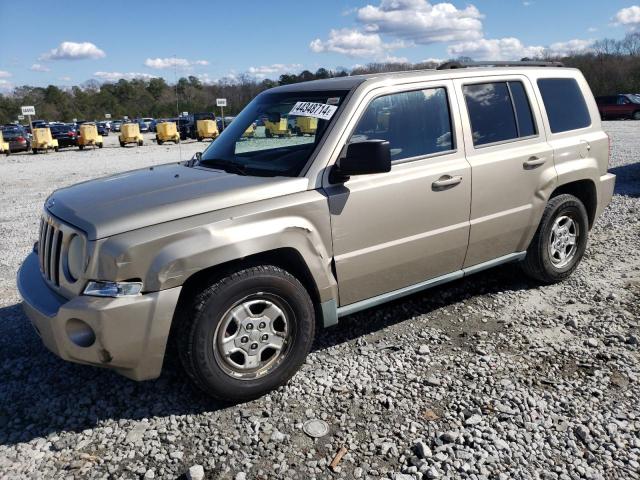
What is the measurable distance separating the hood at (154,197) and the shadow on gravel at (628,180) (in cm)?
790

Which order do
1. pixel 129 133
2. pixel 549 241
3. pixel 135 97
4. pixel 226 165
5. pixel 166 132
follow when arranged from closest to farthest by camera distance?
pixel 226 165, pixel 549 241, pixel 129 133, pixel 166 132, pixel 135 97

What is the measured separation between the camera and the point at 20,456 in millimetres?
2871

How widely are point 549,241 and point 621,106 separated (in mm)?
33458

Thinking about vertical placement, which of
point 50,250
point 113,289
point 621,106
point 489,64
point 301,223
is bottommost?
point 113,289

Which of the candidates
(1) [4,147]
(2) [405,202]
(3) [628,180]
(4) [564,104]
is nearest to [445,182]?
(2) [405,202]

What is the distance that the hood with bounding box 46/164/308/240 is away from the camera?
2918mm

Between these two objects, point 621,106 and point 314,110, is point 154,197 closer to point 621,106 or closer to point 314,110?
point 314,110

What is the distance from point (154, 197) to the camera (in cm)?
317

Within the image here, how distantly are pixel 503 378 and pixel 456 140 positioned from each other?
175 centimetres

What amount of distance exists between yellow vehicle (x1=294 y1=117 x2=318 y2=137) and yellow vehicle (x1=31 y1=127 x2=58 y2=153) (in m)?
29.1

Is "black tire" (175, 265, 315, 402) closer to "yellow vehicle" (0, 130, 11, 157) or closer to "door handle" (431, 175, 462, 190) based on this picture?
"door handle" (431, 175, 462, 190)

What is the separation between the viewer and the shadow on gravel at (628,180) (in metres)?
9.20

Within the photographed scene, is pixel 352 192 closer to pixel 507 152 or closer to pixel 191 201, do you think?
pixel 191 201

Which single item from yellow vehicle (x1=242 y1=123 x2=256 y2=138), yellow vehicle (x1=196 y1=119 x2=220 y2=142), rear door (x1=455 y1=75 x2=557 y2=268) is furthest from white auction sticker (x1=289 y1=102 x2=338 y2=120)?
yellow vehicle (x1=196 y1=119 x2=220 y2=142)
